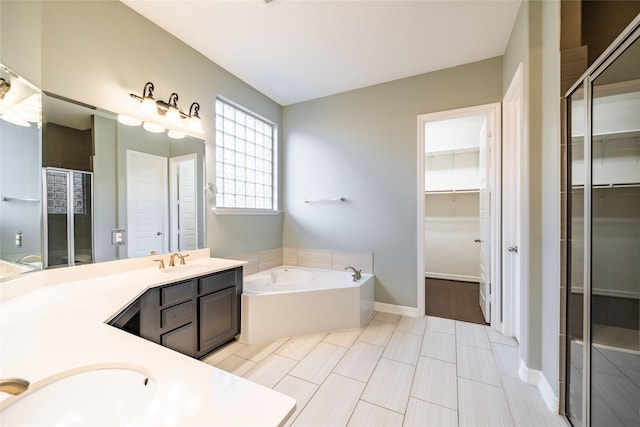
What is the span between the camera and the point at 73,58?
166cm

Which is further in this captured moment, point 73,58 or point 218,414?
point 73,58

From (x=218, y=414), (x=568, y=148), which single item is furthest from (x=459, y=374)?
(x=218, y=414)

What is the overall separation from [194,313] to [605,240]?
249cm

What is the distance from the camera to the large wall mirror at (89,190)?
1.29 m

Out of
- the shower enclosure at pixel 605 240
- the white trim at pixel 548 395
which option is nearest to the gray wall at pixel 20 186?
the shower enclosure at pixel 605 240

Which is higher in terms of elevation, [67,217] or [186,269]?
[67,217]

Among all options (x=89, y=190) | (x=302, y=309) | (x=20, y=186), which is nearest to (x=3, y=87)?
(x=20, y=186)

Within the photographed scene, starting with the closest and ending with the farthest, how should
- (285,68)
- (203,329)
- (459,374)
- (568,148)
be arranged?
(568,148)
(459,374)
(203,329)
(285,68)

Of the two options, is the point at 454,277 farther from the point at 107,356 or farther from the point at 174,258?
the point at 107,356

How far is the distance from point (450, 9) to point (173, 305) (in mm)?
3053

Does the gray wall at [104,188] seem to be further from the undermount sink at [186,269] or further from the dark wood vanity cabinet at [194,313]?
the dark wood vanity cabinet at [194,313]

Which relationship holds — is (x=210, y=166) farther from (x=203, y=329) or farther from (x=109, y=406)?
(x=109, y=406)

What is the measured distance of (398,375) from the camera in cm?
180

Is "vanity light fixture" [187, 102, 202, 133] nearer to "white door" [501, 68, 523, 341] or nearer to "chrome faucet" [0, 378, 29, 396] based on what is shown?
"chrome faucet" [0, 378, 29, 396]
